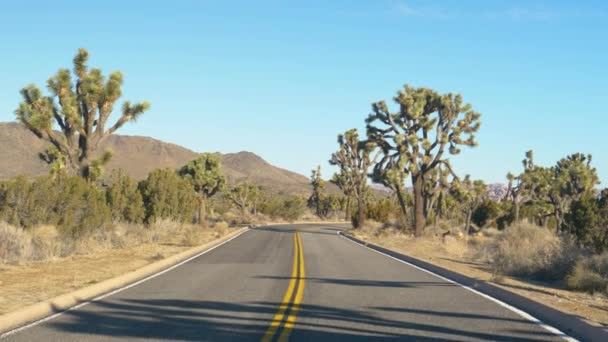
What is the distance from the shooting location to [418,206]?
121ft

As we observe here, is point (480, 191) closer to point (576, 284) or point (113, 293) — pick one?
point (576, 284)

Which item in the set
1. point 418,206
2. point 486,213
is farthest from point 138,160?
point 418,206

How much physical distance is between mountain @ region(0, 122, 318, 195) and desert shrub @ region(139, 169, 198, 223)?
53.4 metres

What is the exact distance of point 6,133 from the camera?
11925cm

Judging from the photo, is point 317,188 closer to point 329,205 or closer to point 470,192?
point 329,205

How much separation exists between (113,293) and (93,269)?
432 centimetres

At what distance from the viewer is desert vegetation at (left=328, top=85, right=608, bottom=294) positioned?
60.3ft

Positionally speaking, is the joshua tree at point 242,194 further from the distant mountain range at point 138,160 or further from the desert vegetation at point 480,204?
the distant mountain range at point 138,160

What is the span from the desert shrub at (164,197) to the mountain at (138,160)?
53.4m

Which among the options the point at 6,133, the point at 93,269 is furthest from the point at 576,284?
the point at 6,133

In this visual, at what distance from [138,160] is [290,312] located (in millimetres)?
141425

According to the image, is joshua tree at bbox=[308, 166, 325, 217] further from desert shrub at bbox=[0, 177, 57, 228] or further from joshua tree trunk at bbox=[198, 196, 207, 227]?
desert shrub at bbox=[0, 177, 57, 228]

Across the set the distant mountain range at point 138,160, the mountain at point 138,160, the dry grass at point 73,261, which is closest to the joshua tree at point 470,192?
the dry grass at point 73,261

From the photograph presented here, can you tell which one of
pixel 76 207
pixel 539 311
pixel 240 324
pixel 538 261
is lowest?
pixel 240 324
